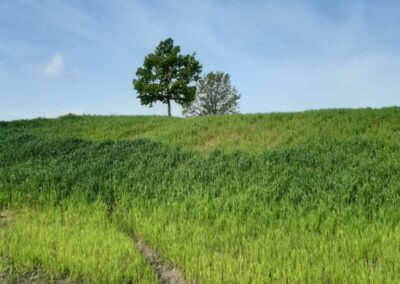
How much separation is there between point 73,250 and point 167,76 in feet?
129

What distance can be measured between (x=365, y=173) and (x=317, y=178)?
115 centimetres

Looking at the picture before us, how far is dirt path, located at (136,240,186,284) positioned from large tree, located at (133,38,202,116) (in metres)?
37.5

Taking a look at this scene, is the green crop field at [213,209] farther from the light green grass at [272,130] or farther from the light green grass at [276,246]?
the light green grass at [272,130]

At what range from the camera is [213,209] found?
8.88 meters

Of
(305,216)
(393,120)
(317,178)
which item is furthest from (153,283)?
(393,120)

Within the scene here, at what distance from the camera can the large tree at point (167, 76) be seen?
147 feet

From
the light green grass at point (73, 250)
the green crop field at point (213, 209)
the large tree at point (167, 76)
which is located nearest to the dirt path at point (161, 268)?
the green crop field at point (213, 209)

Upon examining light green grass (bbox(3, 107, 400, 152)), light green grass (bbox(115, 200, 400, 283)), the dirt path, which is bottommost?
the dirt path

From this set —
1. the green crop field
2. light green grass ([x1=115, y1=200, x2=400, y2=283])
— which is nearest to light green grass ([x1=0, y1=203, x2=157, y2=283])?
the green crop field

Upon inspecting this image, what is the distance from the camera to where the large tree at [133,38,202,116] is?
4475 centimetres

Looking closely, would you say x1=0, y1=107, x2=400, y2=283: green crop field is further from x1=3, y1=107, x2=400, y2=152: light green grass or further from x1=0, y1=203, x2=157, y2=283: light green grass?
x1=3, y1=107, x2=400, y2=152: light green grass

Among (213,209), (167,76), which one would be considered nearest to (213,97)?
(167,76)

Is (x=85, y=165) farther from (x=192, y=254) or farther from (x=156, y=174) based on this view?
(x=192, y=254)

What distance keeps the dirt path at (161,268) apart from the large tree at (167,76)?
123 ft
